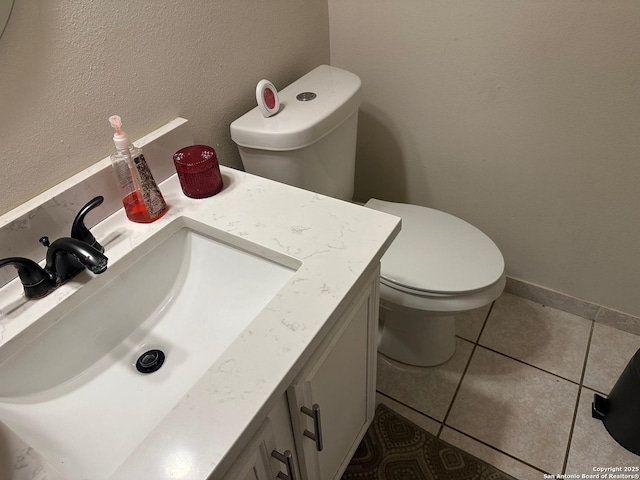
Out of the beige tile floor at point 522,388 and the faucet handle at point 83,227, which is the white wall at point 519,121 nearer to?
the beige tile floor at point 522,388

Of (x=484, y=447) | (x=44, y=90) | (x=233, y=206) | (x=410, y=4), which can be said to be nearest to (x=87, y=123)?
(x=44, y=90)

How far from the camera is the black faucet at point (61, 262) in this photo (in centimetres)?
68

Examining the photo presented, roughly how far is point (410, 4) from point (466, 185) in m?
0.60

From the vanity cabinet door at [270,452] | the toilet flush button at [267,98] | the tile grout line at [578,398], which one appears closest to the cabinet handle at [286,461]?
the vanity cabinet door at [270,452]

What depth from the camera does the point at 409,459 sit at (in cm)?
129

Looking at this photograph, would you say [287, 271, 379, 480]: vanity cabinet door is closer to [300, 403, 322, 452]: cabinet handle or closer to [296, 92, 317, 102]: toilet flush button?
[300, 403, 322, 452]: cabinet handle

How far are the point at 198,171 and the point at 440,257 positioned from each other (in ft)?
2.33

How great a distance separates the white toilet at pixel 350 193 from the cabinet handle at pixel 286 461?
0.59m

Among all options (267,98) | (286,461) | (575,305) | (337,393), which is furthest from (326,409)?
(575,305)

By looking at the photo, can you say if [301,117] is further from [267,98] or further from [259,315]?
[259,315]

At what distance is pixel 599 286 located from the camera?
1.54 metres

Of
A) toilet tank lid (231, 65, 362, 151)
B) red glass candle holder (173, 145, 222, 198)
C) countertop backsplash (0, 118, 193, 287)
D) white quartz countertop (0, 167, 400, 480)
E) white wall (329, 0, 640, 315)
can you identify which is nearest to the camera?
white quartz countertop (0, 167, 400, 480)

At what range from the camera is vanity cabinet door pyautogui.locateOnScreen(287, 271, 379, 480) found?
2.49ft

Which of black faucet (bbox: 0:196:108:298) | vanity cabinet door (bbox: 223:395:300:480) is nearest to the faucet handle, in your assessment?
black faucet (bbox: 0:196:108:298)
